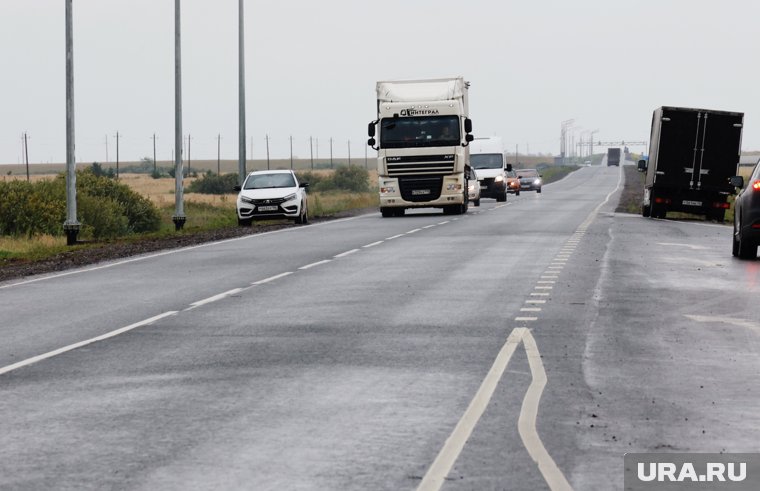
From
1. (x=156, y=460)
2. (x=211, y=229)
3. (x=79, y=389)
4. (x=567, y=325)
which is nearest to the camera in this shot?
(x=156, y=460)

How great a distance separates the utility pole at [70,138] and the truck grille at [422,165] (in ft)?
39.3

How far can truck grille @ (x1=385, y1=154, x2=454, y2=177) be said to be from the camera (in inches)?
1635

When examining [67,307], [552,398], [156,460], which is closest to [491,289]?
[67,307]

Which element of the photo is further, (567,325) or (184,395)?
(567,325)

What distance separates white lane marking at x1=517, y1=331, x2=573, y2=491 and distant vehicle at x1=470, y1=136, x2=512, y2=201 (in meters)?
51.0

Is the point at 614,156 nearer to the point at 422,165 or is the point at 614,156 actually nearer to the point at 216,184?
the point at 216,184

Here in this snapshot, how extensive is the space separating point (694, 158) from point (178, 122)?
1494 centimetres

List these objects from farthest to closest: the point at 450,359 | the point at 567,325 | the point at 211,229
A: the point at 211,229 < the point at 567,325 < the point at 450,359

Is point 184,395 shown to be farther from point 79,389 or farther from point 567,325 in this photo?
point 567,325

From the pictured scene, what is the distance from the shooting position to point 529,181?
293ft

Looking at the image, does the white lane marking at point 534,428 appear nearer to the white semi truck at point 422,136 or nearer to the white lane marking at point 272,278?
the white lane marking at point 272,278

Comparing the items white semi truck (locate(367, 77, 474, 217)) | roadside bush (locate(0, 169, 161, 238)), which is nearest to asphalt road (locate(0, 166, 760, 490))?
white semi truck (locate(367, 77, 474, 217))

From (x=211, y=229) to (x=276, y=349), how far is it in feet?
89.3

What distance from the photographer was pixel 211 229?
38750mm
